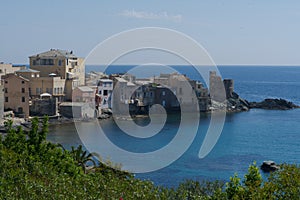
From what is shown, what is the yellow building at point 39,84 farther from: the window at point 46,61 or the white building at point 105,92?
the white building at point 105,92

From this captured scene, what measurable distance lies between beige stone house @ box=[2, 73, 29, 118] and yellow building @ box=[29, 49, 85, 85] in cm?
365

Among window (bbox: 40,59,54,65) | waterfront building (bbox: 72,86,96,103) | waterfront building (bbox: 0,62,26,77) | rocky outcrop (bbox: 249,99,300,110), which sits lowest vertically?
rocky outcrop (bbox: 249,99,300,110)

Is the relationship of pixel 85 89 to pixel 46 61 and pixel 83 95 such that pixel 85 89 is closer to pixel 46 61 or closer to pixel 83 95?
pixel 83 95

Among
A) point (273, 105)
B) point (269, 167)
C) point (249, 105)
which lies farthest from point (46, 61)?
point (273, 105)

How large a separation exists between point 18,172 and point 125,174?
19.8 ft

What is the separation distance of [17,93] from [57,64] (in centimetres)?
516

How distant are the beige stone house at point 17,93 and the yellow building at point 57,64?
3.65 metres

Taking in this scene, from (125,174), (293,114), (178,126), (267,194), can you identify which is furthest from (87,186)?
(293,114)

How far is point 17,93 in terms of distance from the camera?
34031mm

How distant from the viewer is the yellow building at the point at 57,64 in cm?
3816

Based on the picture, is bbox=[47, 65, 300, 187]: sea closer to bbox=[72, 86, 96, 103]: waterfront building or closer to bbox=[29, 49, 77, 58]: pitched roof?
bbox=[72, 86, 96, 103]: waterfront building

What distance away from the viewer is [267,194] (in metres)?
8.80

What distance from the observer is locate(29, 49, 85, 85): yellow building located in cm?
3816

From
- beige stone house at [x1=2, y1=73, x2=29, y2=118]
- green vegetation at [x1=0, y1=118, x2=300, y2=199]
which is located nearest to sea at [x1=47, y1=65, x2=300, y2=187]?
beige stone house at [x1=2, y1=73, x2=29, y2=118]
